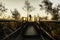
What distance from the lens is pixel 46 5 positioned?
13414mm

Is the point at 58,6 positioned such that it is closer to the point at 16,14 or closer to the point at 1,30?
the point at 16,14

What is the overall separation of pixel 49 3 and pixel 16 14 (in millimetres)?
2881

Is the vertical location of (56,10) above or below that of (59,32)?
above

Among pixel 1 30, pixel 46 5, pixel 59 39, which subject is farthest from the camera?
pixel 46 5

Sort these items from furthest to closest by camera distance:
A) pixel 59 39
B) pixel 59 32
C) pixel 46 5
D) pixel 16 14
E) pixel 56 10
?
pixel 46 5, pixel 16 14, pixel 56 10, pixel 59 32, pixel 59 39

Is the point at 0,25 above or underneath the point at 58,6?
underneath

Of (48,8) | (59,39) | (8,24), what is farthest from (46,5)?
(59,39)

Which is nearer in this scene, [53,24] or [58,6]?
[53,24]

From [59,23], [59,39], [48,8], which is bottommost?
[59,39]

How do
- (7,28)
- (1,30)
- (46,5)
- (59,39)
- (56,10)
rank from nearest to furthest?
1. (59,39)
2. (1,30)
3. (7,28)
4. (56,10)
5. (46,5)

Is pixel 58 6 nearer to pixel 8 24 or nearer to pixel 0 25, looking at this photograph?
pixel 8 24

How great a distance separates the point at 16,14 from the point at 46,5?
2.87 m

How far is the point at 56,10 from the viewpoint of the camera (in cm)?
1099

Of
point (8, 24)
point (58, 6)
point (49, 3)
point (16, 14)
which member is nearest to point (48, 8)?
point (49, 3)
